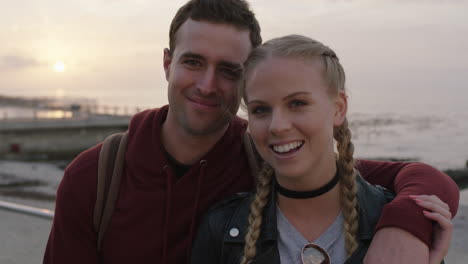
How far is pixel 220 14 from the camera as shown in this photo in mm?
2799

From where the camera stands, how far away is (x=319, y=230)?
2256mm

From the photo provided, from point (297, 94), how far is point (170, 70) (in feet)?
3.63

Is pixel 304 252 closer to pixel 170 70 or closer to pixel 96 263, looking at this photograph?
pixel 96 263

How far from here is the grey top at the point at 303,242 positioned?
7.14 feet

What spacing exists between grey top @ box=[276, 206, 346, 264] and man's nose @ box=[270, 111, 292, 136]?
19.8 inches

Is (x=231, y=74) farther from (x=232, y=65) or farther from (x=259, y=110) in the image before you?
(x=259, y=110)

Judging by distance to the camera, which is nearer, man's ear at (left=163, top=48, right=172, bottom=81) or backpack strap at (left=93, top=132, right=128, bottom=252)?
backpack strap at (left=93, top=132, right=128, bottom=252)

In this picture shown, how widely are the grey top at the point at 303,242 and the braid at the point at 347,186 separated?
0.19 ft

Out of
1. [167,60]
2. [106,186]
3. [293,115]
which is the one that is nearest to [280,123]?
[293,115]

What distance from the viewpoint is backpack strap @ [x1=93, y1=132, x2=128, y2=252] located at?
2.64 m

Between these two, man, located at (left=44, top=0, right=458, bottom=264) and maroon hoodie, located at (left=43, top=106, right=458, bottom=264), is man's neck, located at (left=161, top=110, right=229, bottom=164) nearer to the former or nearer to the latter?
man, located at (left=44, top=0, right=458, bottom=264)

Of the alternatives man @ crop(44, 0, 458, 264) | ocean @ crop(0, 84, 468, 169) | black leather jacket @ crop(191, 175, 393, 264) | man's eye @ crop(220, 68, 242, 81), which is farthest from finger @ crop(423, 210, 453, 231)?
ocean @ crop(0, 84, 468, 169)

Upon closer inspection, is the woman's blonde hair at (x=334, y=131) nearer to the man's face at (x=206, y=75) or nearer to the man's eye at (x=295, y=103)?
the man's eye at (x=295, y=103)

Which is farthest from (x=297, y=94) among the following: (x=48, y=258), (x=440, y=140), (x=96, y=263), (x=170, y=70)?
(x=440, y=140)
